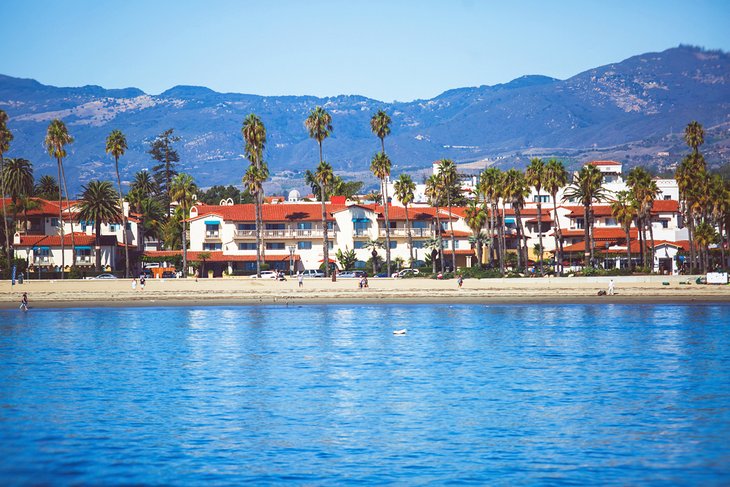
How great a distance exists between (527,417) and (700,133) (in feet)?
231

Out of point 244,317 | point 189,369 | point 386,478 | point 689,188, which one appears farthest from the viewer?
point 689,188

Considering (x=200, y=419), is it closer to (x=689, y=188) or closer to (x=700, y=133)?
(x=689, y=188)

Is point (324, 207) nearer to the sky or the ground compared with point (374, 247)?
nearer to the sky

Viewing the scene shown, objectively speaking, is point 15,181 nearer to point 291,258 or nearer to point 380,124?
point 291,258

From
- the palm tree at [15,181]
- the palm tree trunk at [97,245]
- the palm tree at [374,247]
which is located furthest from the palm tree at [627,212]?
the palm tree at [15,181]

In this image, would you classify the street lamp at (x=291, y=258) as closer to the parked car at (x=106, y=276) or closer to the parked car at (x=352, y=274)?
the parked car at (x=352, y=274)

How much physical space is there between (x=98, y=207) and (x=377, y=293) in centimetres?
3544

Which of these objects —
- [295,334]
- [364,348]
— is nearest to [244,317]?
[295,334]

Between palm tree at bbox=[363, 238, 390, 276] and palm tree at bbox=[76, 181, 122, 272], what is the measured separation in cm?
2667

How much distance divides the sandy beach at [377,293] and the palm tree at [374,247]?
644 inches

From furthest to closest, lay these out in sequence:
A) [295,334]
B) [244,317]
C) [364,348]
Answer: [244,317] < [295,334] < [364,348]

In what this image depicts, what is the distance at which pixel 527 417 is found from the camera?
29.2m

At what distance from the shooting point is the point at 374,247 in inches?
3979

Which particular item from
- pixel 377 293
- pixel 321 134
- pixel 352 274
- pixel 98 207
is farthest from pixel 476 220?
pixel 98 207
